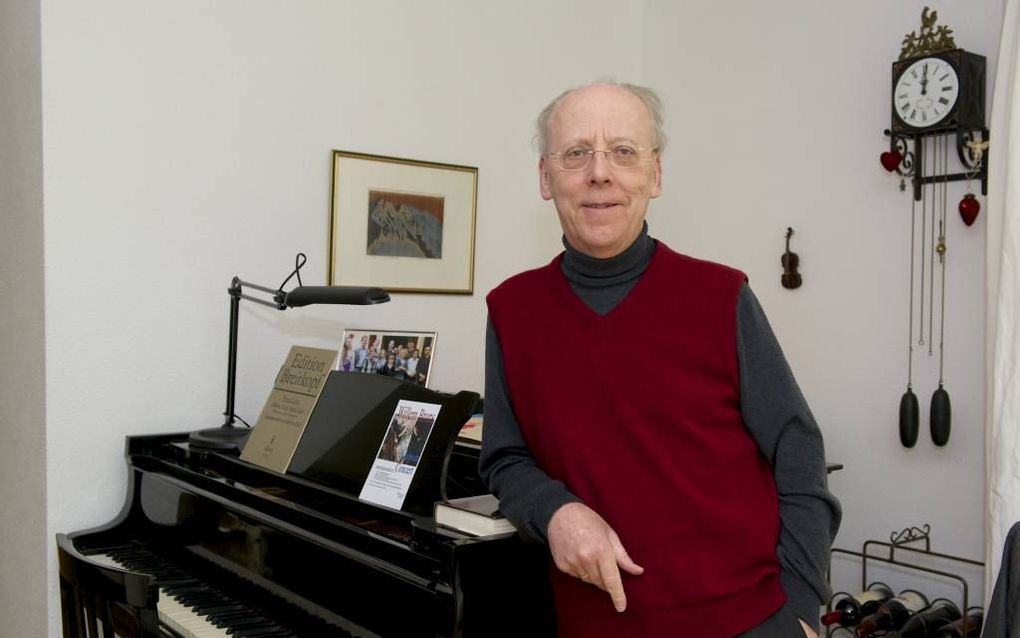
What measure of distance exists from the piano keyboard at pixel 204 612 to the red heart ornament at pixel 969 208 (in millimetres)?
1909

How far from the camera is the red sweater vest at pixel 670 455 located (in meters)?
1.36

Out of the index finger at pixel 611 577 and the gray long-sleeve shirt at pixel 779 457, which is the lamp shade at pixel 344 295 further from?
the index finger at pixel 611 577

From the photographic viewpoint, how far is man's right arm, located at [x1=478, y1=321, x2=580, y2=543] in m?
1.42

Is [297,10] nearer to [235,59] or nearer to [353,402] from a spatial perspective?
[235,59]

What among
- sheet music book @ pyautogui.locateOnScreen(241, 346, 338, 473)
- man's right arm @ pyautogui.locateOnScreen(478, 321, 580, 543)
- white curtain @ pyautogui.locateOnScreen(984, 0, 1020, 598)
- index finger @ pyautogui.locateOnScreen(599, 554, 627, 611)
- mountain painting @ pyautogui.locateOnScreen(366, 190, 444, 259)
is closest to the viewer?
index finger @ pyautogui.locateOnScreen(599, 554, 627, 611)

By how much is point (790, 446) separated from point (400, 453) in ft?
2.41

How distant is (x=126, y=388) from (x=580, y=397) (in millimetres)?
1468

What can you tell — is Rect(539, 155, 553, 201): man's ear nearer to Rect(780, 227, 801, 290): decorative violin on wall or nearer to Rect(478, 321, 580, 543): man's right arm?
Rect(478, 321, 580, 543): man's right arm

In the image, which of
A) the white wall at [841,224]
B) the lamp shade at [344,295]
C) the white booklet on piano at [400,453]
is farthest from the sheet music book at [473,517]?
the white wall at [841,224]

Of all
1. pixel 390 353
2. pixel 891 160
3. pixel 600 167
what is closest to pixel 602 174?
pixel 600 167

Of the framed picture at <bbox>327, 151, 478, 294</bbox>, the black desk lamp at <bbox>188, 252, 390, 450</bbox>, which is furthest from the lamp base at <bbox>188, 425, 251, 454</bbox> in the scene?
the framed picture at <bbox>327, 151, 478, 294</bbox>

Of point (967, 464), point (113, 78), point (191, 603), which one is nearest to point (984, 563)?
point (967, 464)

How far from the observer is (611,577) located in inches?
51.4

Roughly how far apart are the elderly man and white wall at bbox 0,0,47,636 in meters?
1.47
